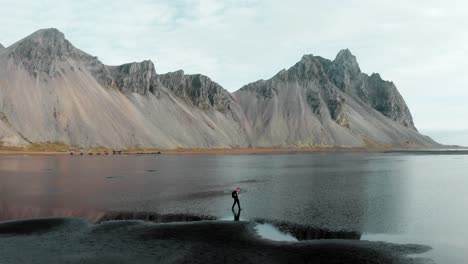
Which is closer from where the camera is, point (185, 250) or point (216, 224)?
point (185, 250)

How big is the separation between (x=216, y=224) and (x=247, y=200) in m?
15.2

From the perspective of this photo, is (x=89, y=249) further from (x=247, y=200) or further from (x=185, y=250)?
(x=247, y=200)

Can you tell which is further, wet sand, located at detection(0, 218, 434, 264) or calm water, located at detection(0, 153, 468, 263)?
calm water, located at detection(0, 153, 468, 263)

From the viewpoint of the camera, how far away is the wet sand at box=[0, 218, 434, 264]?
84.8 feet

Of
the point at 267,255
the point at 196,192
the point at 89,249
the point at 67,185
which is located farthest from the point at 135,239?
the point at 67,185

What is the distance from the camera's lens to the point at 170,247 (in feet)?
94.1

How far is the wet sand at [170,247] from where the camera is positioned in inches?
1017

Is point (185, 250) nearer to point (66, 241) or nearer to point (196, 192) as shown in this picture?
point (66, 241)

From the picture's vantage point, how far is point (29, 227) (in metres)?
35.1

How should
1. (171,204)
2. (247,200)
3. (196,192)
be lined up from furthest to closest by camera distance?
(196,192) < (247,200) < (171,204)

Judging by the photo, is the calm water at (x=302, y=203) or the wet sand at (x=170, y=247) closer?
the wet sand at (x=170, y=247)

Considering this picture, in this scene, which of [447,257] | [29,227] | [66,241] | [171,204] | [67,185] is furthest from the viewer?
[67,185]

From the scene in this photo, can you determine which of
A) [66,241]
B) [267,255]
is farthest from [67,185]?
[267,255]

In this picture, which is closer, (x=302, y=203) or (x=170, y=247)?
(x=170, y=247)
